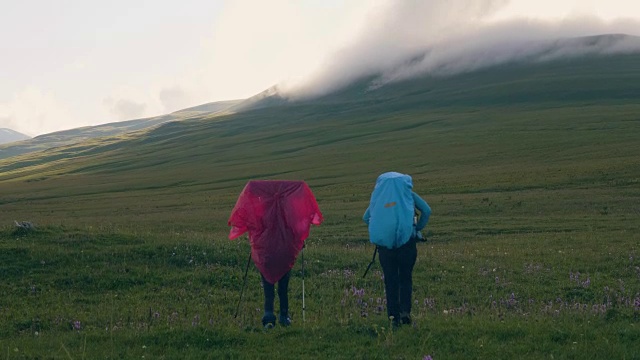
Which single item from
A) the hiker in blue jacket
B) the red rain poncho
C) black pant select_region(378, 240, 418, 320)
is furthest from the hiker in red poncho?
black pant select_region(378, 240, 418, 320)

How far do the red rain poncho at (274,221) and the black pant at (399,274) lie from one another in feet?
6.00

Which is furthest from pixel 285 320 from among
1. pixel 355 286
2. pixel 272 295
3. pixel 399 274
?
pixel 355 286

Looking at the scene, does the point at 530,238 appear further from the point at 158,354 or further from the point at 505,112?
the point at 505,112

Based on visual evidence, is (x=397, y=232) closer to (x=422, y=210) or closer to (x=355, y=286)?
(x=422, y=210)

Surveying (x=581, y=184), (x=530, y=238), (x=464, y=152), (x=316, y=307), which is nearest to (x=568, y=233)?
(x=530, y=238)

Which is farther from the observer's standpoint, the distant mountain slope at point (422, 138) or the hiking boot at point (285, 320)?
the distant mountain slope at point (422, 138)

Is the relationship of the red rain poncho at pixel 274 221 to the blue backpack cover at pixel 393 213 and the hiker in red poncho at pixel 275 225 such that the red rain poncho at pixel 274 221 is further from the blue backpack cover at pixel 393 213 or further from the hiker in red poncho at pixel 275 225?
the blue backpack cover at pixel 393 213

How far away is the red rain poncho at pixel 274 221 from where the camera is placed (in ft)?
37.4

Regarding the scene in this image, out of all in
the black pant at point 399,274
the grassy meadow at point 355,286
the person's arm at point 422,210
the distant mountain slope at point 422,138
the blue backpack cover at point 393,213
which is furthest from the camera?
the distant mountain slope at point 422,138

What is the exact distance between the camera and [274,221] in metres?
11.6

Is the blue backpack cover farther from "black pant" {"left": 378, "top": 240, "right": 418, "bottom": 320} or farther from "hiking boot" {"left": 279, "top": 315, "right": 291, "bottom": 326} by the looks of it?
"hiking boot" {"left": 279, "top": 315, "right": 291, "bottom": 326}

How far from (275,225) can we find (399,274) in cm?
260

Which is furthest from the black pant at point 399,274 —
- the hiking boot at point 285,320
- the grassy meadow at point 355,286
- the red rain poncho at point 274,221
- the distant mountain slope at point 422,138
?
the distant mountain slope at point 422,138

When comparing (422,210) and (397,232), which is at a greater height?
(422,210)
